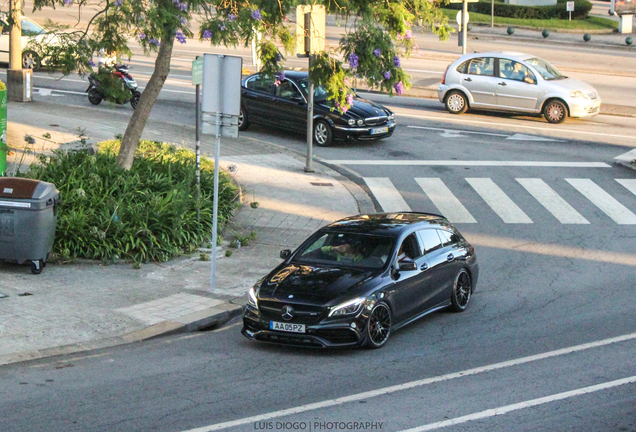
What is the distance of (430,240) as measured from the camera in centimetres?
1155

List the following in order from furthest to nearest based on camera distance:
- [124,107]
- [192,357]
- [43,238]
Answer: [124,107]
[43,238]
[192,357]

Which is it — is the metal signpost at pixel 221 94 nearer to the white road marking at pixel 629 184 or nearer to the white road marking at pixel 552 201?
the white road marking at pixel 552 201

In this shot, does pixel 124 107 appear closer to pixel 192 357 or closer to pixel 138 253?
pixel 138 253

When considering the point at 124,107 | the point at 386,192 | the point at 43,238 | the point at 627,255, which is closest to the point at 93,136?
the point at 124,107

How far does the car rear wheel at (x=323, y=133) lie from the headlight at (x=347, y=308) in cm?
1304

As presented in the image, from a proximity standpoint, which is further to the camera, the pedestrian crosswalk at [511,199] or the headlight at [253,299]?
the pedestrian crosswalk at [511,199]

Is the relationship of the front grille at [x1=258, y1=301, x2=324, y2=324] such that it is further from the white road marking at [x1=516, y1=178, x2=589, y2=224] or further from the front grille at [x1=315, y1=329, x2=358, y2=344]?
the white road marking at [x1=516, y1=178, x2=589, y2=224]

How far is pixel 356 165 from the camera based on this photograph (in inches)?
826

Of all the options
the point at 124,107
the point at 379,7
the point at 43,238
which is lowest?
the point at 43,238

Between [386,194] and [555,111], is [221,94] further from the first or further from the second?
[555,111]

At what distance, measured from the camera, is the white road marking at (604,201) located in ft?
55.4

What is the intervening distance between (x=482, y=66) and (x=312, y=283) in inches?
680

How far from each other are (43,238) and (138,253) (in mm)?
1714

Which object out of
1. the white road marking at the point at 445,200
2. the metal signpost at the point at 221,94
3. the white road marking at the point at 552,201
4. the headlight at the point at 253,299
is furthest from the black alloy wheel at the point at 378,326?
the white road marking at the point at 552,201
